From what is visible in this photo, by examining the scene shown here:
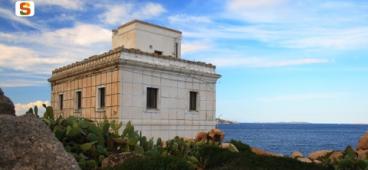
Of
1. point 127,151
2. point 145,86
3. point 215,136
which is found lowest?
point 215,136

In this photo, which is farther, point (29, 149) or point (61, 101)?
point (61, 101)

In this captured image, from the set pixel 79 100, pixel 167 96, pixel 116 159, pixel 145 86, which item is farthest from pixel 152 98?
pixel 116 159

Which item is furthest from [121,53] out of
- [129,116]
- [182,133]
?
[182,133]

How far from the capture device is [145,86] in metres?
21.2

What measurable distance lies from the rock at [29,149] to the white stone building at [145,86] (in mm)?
13402

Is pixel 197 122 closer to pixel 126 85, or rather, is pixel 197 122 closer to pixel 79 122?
pixel 126 85

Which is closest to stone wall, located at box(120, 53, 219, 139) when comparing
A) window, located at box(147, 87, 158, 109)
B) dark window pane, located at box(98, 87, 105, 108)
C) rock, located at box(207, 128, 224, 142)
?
window, located at box(147, 87, 158, 109)

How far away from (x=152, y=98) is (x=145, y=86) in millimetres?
1016

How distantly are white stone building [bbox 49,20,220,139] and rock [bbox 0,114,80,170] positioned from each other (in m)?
13.4

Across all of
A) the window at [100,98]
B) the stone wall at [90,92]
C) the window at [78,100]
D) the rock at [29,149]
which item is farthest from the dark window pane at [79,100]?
the rock at [29,149]

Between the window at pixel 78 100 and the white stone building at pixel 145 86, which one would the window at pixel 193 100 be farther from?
the window at pixel 78 100

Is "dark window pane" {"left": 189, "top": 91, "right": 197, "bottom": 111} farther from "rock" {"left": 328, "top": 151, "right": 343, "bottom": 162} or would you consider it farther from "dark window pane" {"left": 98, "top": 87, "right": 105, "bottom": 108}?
"rock" {"left": 328, "top": 151, "right": 343, "bottom": 162}

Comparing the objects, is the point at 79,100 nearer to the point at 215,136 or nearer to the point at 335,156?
the point at 215,136

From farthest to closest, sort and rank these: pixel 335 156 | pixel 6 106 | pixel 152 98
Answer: pixel 152 98
pixel 335 156
pixel 6 106
